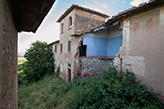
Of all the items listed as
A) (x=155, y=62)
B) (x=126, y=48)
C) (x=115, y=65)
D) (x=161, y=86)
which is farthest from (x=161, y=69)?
(x=115, y=65)

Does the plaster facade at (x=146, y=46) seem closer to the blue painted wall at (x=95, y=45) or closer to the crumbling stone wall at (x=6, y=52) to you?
the blue painted wall at (x=95, y=45)

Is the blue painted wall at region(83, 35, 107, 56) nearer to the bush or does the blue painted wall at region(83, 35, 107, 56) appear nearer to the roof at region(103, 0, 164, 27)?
the roof at region(103, 0, 164, 27)

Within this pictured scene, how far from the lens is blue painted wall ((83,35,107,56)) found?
7.62 meters

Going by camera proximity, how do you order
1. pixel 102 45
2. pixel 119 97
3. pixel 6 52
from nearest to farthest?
pixel 6 52 → pixel 119 97 → pixel 102 45

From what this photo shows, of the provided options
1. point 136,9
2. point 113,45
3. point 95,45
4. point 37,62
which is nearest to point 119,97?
point 136,9

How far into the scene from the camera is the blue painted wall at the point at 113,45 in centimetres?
760

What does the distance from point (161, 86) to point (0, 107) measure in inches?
191

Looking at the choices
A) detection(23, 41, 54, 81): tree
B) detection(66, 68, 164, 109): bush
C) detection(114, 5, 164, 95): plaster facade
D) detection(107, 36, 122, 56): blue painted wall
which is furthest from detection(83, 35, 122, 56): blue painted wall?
detection(23, 41, 54, 81): tree

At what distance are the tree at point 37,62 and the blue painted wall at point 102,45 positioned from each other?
8499mm

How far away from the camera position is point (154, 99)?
11.1 ft

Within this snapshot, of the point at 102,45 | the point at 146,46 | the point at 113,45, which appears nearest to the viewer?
the point at 146,46

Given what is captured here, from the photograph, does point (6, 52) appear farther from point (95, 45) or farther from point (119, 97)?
point (95, 45)

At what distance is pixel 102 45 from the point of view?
8.38 m

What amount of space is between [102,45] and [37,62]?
32.5ft
